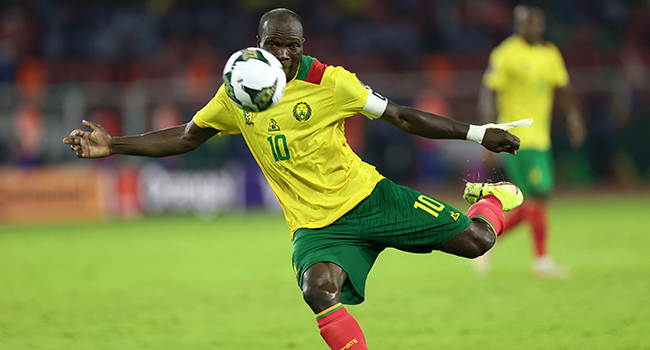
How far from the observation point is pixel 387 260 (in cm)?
979

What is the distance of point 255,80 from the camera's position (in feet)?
12.5

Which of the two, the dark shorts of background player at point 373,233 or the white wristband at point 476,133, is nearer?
the dark shorts of background player at point 373,233

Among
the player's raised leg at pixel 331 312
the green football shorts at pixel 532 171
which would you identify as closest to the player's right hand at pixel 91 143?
the player's raised leg at pixel 331 312

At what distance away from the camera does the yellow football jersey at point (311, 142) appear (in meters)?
4.25

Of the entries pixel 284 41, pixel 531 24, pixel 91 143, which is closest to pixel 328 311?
pixel 284 41

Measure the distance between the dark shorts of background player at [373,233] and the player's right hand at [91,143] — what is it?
131 cm

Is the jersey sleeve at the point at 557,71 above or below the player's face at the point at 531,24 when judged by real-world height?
below

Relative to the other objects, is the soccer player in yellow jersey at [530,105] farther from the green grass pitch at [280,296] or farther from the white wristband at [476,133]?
the white wristband at [476,133]

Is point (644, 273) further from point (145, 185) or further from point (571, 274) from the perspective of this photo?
point (145, 185)

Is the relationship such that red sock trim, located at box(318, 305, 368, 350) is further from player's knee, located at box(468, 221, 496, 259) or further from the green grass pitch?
the green grass pitch

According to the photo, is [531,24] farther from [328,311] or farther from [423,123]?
[328,311]

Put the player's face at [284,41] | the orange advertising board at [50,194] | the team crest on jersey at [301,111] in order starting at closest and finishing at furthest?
the player's face at [284,41]
the team crest on jersey at [301,111]
the orange advertising board at [50,194]

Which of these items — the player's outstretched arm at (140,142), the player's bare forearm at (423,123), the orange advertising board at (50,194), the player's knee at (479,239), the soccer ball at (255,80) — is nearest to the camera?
the soccer ball at (255,80)

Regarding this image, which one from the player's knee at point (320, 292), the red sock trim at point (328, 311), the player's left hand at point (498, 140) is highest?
the player's left hand at point (498, 140)
